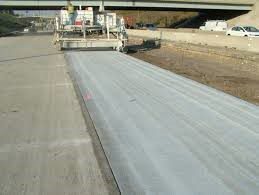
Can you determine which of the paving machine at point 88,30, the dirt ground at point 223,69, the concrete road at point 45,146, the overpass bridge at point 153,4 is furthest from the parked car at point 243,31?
the overpass bridge at point 153,4

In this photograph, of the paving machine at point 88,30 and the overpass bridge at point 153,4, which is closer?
the paving machine at point 88,30

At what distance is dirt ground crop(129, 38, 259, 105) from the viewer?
1344 centimetres

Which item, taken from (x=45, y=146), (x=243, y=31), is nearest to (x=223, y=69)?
(x=45, y=146)

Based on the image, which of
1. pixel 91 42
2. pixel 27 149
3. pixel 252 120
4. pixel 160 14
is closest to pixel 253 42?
pixel 91 42

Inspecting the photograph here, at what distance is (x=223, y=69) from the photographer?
19.8 meters

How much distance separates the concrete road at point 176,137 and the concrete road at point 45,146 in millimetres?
361

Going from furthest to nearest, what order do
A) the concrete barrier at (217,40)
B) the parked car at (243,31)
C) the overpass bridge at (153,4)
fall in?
the overpass bridge at (153,4) < the parked car at (243,31) < the concrete barrier at (217,40)

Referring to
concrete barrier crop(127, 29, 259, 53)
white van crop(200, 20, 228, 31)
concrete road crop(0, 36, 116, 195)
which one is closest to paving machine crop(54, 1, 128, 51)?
concrete barrier crop(127, 29, 259, 53)

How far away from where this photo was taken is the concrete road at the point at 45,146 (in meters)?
5.07

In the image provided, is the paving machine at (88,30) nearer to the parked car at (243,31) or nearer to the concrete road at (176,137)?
the concrete road at (176,137)

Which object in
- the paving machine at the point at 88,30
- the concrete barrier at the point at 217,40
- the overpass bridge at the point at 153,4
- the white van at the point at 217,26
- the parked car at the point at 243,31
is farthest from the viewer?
the overpass bridge at the point at 153,4

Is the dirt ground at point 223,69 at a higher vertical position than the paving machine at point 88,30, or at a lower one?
lower

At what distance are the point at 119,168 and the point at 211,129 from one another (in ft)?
7.75

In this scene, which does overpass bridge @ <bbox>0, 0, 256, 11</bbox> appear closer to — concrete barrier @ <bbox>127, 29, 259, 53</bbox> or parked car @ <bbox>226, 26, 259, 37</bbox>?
concrete barrier @ <bbox>127, 29, 259, 53</bbox>
